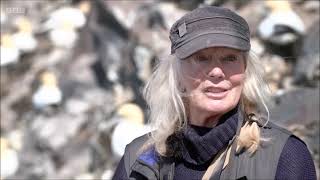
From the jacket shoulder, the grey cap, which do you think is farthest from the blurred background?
the grey cap

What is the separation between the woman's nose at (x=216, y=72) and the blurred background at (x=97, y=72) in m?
2.36

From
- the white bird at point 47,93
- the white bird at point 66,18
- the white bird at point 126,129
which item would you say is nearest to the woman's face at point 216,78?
the white bird at point 126,129

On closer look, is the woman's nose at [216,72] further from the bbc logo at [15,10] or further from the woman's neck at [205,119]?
the bbc logo at [15,10]

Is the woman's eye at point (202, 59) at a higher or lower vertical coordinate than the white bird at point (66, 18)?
lower

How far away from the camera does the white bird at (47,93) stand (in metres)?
8.26

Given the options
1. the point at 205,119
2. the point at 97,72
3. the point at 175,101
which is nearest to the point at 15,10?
the point at 97,72

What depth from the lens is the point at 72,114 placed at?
827 cm

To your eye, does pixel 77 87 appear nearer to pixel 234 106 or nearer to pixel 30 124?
pixel 30 124

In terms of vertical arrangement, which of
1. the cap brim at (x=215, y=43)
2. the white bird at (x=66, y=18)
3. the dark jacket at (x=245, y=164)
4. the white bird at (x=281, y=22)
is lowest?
the dark jacket at (x=245, y=164)

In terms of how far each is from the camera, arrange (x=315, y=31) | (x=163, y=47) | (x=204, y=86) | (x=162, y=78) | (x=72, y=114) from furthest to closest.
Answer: (x=72, y=114)
(x=163, y=47)
(x=315, y=31)
(x=162, y=78)
(x=204, y=86)

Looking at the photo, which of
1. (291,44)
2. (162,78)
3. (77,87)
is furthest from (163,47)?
(162,78)

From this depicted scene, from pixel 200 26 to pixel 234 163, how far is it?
449 millimetres

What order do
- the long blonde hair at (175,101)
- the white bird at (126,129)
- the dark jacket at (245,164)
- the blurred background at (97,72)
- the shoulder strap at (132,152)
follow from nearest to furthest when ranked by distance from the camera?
1. the dark jacket at (245,164)
2. the long blonde hair at (175,101)
3. the shoulder strap at (132,152)
4. the white bird at (126,129)
5. the blurred background at (97,72)

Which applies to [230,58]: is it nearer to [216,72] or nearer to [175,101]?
[216,72]
